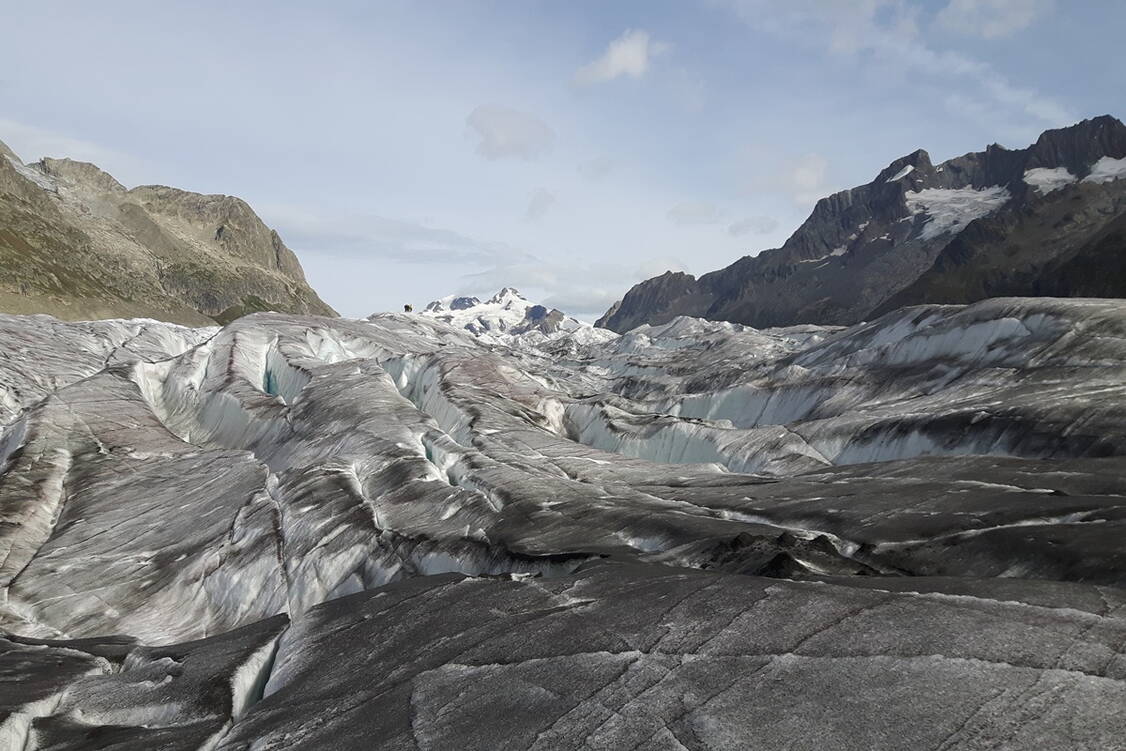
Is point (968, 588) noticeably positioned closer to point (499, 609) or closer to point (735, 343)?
point (499, 609)

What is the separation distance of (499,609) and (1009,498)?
13.1 meters

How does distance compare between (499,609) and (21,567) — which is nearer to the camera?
(499,609)

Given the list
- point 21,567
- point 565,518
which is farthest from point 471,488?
point 21,567

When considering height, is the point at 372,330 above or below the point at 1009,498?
above

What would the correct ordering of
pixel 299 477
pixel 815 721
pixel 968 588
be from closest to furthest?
pixel 815 721 → pixel 968 588 → pixel 299 477

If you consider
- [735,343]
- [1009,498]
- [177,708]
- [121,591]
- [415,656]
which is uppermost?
[735,343]

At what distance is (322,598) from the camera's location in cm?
2008

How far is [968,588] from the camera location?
1014cm

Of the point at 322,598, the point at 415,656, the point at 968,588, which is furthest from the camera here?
the point at 322,598

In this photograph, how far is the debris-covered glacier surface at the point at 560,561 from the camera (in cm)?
830

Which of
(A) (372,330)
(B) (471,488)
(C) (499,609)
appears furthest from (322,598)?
(A) (372,330)

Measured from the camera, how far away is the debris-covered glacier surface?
8.30 meters

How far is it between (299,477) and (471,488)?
715 centimetres

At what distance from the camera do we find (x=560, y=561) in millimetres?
16406
